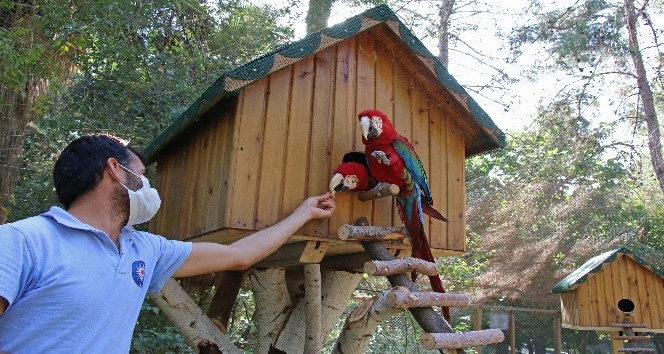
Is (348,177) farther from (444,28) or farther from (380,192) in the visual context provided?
(444,28)

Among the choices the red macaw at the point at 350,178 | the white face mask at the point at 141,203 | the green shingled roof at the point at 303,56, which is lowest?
the white face mask at the point at 141,203

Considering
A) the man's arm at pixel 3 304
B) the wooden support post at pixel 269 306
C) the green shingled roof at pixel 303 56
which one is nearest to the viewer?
the man's arm at pixel 3 304

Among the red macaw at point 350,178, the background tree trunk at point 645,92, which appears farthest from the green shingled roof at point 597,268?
the red macaw at point 350,178

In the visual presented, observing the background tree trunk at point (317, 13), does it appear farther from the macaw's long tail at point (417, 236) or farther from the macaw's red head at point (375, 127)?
the macaw's long tail at point (417, 236)

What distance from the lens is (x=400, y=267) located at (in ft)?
9.70

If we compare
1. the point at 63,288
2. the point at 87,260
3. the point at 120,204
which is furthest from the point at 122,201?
the point at 63,288

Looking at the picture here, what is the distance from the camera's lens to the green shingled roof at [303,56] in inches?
119

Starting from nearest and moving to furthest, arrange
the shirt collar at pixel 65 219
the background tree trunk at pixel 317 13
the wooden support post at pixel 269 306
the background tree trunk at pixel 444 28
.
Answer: the shirt collar at pixel 65 219 → the wooden support post at pixel 269 306 → the background tree trunk at pixel 317 13 → the background tree trunk at pixel 444 28

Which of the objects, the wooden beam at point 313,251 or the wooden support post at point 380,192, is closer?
the wooden support post at point 380,192

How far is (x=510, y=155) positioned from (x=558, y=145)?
240 inches

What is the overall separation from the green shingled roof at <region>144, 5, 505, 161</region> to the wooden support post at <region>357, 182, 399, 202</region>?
0.86 metres

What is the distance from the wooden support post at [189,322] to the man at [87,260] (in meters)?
2.05

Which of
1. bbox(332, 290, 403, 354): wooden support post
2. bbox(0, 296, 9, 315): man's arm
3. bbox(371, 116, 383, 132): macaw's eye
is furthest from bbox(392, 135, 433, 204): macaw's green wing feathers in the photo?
bbox(0, 296, 9, 315): man's arm

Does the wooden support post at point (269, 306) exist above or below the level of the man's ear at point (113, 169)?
below
